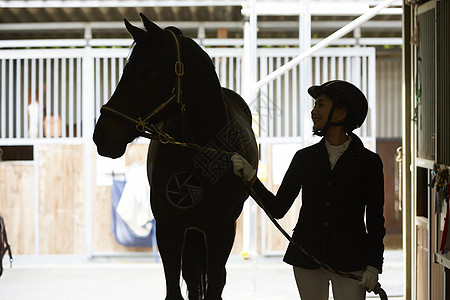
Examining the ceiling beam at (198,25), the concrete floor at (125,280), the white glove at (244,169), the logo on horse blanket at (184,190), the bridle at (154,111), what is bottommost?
the concrete floor at (125,280)

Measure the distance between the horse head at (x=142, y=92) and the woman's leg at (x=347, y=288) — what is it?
71cm

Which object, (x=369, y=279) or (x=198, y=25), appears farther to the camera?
(x=198, y=25)

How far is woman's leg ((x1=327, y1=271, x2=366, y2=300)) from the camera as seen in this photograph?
218cm

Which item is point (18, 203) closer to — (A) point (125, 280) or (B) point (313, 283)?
(A) point (125, 280)

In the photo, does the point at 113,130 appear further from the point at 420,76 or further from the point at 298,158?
the point at 420,76

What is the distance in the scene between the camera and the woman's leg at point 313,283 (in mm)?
2232

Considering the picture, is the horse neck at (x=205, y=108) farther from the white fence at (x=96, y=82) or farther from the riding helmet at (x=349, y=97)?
the white fence at (x=96, y=82)

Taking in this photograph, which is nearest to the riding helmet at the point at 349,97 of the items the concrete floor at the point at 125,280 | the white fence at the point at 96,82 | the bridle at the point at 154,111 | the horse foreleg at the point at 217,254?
the bridle at the point at 154,111

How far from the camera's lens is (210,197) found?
2471 mm

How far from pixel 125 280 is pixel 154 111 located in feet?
13.1

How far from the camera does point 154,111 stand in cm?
218

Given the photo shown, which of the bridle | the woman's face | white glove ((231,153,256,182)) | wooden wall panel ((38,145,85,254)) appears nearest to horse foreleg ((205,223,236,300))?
white glove ((231,153,256,182))

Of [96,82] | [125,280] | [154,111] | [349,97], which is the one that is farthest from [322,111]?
[96,82]

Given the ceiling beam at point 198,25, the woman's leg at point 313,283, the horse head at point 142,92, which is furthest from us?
the ceiling beam at point 198,25
